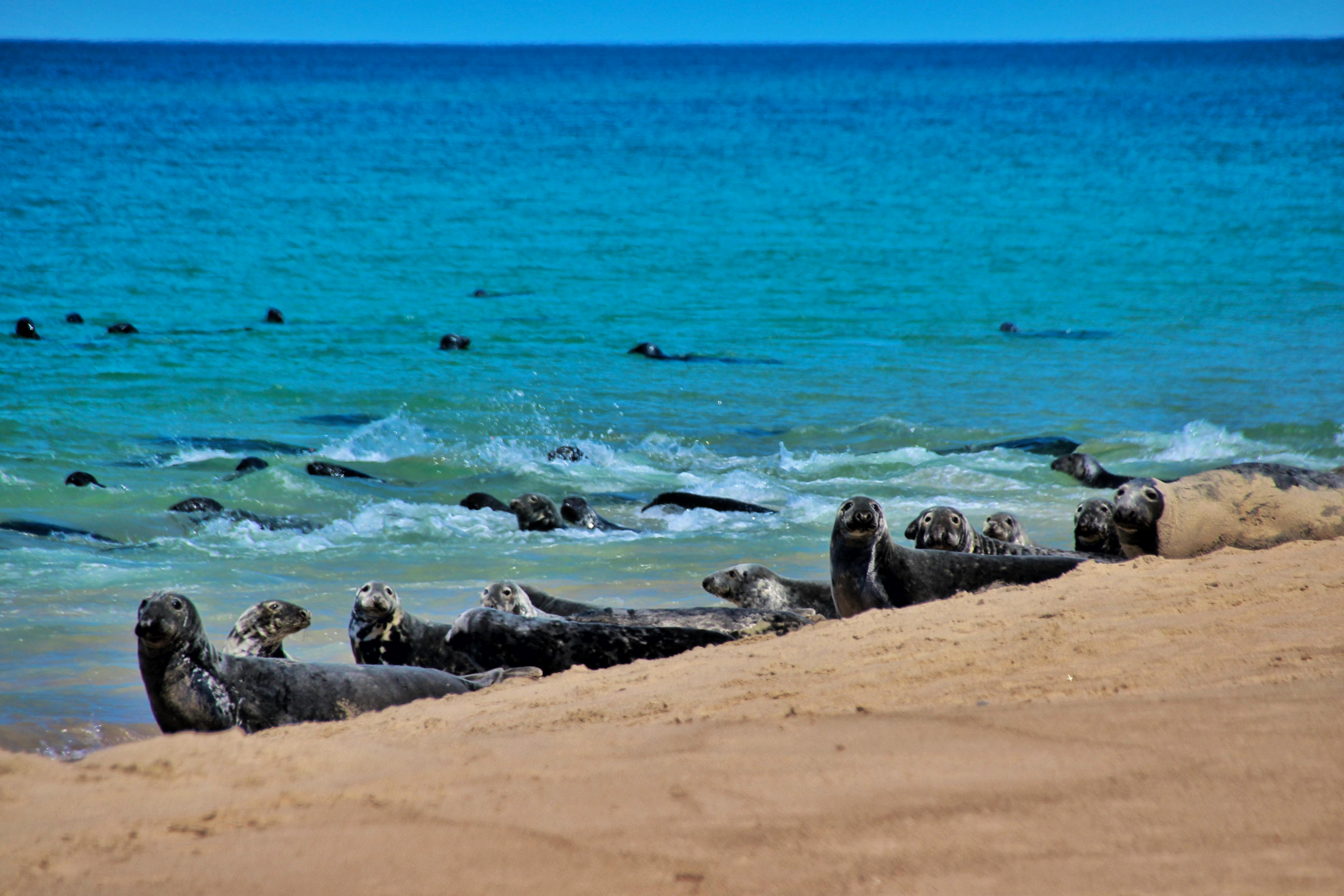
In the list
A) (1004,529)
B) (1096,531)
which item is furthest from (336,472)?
(1096,531)

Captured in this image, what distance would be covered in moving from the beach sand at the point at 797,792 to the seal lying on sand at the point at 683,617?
1.91 m

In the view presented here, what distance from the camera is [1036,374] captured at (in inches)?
716

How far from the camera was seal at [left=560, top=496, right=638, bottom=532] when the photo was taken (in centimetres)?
1027

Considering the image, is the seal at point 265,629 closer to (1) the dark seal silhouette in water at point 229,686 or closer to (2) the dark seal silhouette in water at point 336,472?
(1) the dark seal silhouette in water at point 229,686

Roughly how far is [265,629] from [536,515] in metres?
4.21

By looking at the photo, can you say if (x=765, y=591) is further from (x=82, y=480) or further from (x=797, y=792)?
(x=82, y=480)

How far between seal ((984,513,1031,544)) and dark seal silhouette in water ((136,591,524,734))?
3.80 metres

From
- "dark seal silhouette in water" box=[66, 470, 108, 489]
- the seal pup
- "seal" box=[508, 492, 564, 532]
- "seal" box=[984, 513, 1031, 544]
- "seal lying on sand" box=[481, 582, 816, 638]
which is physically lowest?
"seal lying on sand" box=[481, 582, 816, 638]

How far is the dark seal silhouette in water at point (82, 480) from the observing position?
11.2 m

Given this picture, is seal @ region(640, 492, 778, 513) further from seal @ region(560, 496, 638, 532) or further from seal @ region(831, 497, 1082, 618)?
seal @ region(831, 497, 1082, 618)

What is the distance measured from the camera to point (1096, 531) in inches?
288

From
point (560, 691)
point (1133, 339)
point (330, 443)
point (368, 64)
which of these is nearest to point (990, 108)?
point (1133, 339)

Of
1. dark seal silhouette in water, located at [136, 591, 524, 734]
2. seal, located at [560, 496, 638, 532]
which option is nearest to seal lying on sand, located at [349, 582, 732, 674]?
dark seal silhouette in water, located at [136, 591, 524, 734]

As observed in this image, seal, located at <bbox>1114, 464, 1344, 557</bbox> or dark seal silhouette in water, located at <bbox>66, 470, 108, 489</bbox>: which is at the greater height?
dark seal silhouette in water, located at <bbox>66, 470, 108, 489</bbox>
